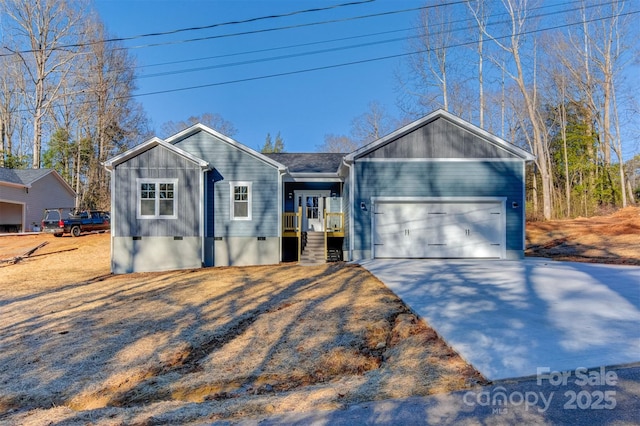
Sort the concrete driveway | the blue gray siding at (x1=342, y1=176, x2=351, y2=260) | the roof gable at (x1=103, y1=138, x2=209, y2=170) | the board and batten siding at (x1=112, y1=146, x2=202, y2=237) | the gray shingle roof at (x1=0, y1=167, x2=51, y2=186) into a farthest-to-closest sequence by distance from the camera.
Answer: the gray shingle roof at (x1=0, y1=167, x2=51, y2=186) < the blue gray siding at (x1=342, y1=176, x2=351, y2=260) < the board and batten siding at (x1=112, y1=146, x2=202, y2=237) < the roof gable at (x1=103, y1=138, x2=209, y2=170) < the concrete driveway

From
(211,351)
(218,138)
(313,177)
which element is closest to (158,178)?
(218,138)

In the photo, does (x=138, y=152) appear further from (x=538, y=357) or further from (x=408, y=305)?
(x=538, y=357)

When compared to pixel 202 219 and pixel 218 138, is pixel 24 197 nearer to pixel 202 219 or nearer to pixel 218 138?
pixel 218 138

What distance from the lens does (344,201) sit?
15.0 metres

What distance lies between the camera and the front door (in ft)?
53.6

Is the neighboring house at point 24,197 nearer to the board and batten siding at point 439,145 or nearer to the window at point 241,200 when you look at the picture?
the window at point 241,200

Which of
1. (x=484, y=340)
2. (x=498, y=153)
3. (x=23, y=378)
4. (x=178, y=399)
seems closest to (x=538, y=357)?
(x=484, y=340)

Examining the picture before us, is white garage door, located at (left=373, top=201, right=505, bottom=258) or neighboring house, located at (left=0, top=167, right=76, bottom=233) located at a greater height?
neighboring house, located at (left=0, top=167, right=76, bottom=233)

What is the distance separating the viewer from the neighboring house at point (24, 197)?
24125 millimetres

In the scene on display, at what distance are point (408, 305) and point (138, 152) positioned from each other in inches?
445

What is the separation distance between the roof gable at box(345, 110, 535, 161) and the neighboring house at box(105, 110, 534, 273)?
0.11ft

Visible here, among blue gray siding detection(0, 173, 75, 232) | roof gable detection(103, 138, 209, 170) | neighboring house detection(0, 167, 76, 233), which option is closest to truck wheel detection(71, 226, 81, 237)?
neighboring house detection(0, 167, 76, 233)

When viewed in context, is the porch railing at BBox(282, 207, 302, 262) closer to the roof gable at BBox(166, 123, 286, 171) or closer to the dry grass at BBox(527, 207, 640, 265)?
the roof gable at BBox(166, 123, 286, 171)

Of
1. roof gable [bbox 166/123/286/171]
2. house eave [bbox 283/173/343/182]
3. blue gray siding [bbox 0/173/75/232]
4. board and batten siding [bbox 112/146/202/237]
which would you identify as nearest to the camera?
board and batten siding [bbox 112/146/202/237]
